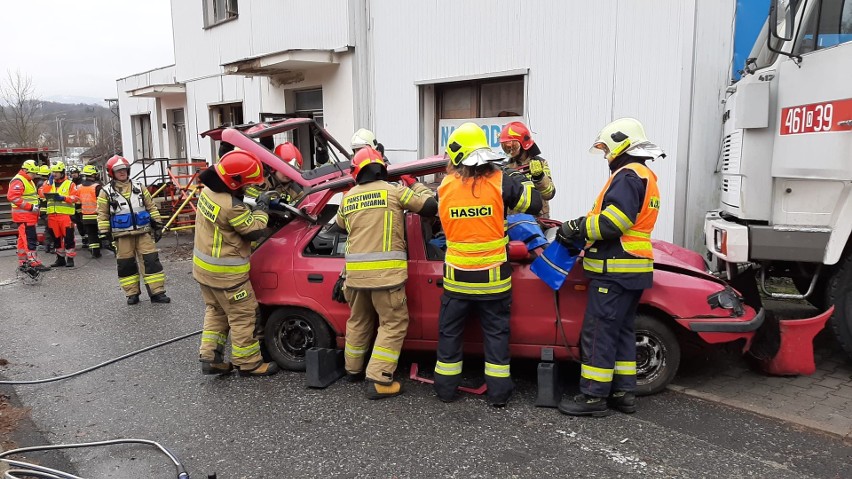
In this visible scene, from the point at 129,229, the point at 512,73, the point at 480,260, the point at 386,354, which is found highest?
the point at 512,73

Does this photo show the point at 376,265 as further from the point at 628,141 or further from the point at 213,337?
the point at 628,141

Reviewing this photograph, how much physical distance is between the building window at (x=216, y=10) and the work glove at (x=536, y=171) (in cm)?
1293

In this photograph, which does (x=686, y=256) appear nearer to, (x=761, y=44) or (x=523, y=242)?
(x=523, y=242)

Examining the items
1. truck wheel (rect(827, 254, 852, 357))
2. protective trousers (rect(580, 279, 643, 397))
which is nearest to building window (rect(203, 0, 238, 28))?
protective trousers (rect(580, 279, 643, 397))

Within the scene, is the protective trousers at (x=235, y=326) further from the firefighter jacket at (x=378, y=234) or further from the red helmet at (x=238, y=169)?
the firefighter jacket at (x=378, y=234)

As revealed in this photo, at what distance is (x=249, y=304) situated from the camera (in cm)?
492

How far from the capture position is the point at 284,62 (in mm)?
11594

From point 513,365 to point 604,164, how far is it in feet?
11.7

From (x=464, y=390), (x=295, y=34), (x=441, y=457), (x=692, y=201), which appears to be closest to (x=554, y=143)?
(x=692, y=201)

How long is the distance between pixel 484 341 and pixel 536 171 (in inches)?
70.6

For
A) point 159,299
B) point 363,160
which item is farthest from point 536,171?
point 159,299

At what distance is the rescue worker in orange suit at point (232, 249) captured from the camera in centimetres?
480

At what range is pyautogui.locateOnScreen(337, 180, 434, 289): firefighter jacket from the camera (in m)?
4.44

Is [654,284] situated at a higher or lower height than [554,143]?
lower
